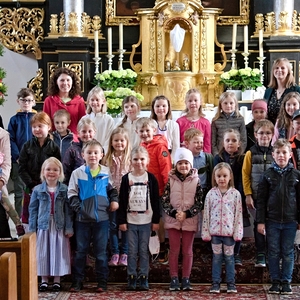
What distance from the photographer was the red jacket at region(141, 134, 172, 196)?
631 cm

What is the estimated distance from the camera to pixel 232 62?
1026 cm

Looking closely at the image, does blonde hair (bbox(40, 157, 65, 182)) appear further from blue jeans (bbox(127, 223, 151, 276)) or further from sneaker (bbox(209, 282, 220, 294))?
sneaker (bbox(209, 282, 220, 294))

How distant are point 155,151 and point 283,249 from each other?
1.32 meters

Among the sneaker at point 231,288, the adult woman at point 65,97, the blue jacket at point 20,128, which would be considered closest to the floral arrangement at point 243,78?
the adult woman at point 65,97

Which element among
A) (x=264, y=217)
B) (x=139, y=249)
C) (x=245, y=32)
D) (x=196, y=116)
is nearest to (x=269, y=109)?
(x=196, y=116)

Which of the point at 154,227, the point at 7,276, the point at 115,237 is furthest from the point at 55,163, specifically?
the point at 7,276

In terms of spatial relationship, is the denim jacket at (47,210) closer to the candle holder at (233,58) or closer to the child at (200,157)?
the child at (200,157)

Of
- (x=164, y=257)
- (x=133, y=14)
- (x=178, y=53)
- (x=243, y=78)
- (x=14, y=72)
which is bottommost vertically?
(x=164, y=257)

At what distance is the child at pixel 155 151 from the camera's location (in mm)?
6277

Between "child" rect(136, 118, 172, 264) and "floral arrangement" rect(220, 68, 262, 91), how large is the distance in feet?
11.0

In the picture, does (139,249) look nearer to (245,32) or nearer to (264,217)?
(264,217)

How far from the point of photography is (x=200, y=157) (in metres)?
6.38

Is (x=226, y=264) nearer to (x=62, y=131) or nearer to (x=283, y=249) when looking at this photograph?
(x=283, y=249)

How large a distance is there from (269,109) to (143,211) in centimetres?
177
